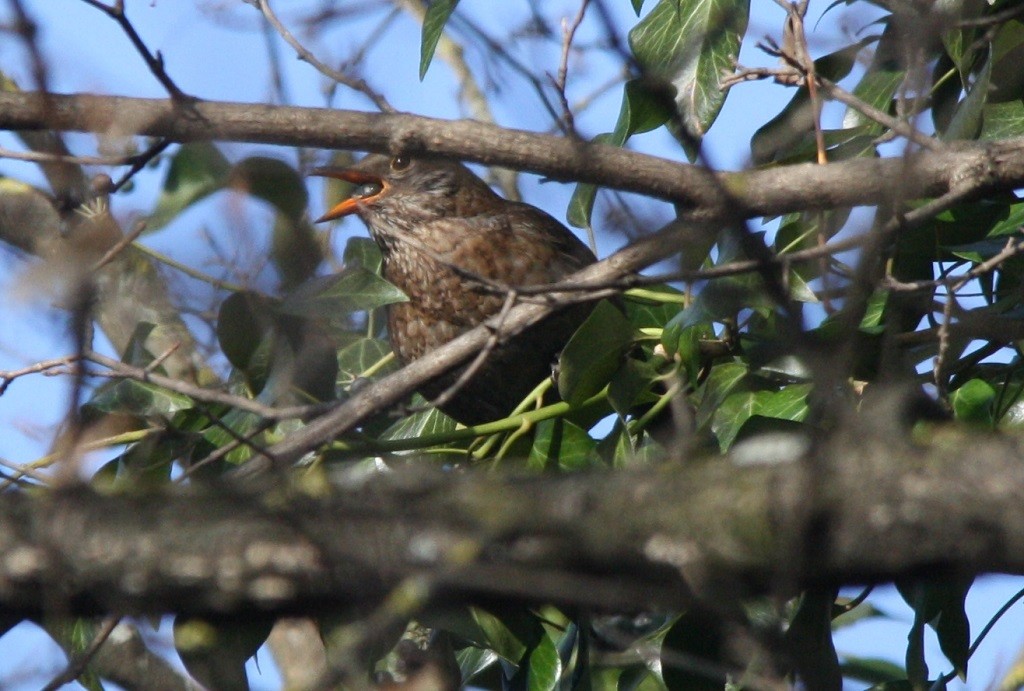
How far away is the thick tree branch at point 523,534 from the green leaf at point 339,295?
124 cm

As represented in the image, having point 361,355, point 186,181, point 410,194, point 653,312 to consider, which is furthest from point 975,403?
point 410,194

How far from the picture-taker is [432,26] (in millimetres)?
2631

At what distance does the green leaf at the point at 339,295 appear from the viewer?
2.61 m

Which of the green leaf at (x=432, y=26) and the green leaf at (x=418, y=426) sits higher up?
the green leaf at (x=432, y=26)

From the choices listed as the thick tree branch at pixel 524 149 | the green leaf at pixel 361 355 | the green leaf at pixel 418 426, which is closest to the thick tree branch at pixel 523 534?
the thick tree branch at pixel 524 149

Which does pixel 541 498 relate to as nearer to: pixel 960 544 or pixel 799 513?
pixel 799 513

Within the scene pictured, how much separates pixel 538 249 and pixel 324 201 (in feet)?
3.19

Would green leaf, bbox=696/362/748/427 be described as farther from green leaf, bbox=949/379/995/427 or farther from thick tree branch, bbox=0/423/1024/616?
thick tree branch, bbox=0/423/1024/616

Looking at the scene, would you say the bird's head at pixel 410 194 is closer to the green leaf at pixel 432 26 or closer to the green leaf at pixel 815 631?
the green leaf at pixel 432 26

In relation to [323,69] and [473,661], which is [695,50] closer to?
[323,69]

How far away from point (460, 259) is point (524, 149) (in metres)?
1.75

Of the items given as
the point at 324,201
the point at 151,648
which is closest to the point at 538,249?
the point at 324,201

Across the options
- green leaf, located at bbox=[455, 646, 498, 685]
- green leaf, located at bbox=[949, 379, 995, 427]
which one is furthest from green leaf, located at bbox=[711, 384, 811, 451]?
green leaf, located at bbox=[455, 646, 498, 685]

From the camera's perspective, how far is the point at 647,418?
289 cm
